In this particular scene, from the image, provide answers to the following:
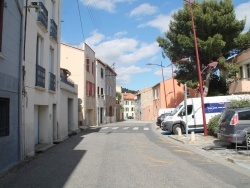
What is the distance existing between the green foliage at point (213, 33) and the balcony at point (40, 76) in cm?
1781

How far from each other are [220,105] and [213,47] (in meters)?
7.60

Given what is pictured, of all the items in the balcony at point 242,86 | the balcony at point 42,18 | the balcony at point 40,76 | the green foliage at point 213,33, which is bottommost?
the balcony at point 40,76

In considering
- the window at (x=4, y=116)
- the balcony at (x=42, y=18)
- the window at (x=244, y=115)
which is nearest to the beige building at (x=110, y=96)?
the balcony at (x=42, y=18)

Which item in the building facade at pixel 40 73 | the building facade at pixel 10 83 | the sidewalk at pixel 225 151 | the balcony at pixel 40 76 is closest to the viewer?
the building facade at pixel 10 83

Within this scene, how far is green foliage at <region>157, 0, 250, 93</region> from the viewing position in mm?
29891

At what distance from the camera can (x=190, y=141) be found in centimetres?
1819

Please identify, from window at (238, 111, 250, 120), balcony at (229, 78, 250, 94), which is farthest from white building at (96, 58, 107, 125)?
window at (238, 111, 250, 120)

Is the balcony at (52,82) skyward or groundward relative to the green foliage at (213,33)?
groundward

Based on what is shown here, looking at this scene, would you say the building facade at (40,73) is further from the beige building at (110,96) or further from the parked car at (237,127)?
the beige building at (110,96)

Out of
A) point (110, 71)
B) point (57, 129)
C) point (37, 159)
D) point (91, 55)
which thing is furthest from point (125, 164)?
point (110, 71)

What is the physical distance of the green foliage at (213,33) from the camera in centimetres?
2989

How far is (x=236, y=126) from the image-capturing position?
13.7 m

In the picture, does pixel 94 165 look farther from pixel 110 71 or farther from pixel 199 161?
pixel 110 71

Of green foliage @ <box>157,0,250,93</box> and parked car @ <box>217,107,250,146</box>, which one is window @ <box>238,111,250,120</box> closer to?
parked car @ <box>217,107,250,146</box>
